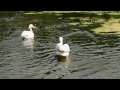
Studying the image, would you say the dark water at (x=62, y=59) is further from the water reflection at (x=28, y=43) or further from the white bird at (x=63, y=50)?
the white bird at (x=63, y=50)

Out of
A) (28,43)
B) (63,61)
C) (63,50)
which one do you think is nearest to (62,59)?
(63,61)

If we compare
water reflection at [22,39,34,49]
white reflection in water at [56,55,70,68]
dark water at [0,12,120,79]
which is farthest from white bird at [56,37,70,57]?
water reflection at [22,39,34,49]

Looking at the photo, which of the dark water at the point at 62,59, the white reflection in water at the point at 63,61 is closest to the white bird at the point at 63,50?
the white reflection in water at the point at 63,61

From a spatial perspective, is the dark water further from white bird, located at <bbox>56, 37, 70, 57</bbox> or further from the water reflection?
white bird, located at <bbox>56, 37, 70, 57</bbox>

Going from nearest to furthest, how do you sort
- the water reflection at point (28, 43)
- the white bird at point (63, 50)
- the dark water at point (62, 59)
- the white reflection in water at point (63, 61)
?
the dark water at point (62, 59)
the white reflection in water at point (63, 61)
the white bird at point (63, 50)
the water reflection at point (28, 43)

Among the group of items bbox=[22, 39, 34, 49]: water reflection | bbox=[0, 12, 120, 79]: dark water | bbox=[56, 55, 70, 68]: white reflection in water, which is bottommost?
bbox=[56, 55, 70, 68]: white reflection in water

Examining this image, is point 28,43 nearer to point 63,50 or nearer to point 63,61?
point 63,50

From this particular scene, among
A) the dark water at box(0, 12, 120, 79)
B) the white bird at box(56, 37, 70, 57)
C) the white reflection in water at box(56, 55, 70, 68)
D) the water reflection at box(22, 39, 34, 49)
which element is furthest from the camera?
the water reflection at box(22, 39, 34, 49)

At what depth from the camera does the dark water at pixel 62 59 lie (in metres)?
12.4

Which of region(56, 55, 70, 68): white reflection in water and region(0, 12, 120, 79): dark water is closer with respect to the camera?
region(0, 12, 120, 79): dark water

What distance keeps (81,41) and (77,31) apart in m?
4.07

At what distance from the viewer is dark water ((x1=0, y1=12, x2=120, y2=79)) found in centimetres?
1244
